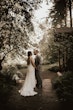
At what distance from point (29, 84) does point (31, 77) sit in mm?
542

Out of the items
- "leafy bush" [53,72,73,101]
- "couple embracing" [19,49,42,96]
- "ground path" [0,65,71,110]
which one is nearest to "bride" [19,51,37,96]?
"couple embracing" [19,49,42,96]

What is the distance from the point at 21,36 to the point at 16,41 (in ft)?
1.55

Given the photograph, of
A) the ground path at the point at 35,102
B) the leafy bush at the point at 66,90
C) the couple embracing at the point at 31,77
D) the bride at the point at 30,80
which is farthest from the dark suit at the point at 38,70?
the ground path at the point at 35,102

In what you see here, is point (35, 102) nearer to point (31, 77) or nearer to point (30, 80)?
point (30, 80)

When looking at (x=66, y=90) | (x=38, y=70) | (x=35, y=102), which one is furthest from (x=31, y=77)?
(x=35, y=102)

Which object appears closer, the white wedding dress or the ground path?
the ground path

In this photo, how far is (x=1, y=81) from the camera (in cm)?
1505

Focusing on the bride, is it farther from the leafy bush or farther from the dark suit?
the leafy bush

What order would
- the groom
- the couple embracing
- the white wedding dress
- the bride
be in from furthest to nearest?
→ the groom
the bride
the couple embracing
the white wedding dress

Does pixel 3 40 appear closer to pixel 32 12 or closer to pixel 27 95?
pixel 32 12

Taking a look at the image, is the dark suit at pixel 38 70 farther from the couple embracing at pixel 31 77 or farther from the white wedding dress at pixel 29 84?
the white wedding dress at pixel 29 84

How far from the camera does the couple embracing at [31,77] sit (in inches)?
537

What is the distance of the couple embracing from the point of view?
13.6 meters

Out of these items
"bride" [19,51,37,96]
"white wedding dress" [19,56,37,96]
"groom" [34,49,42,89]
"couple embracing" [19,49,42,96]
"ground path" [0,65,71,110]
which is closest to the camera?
"ground path" [0,65,71,110]
